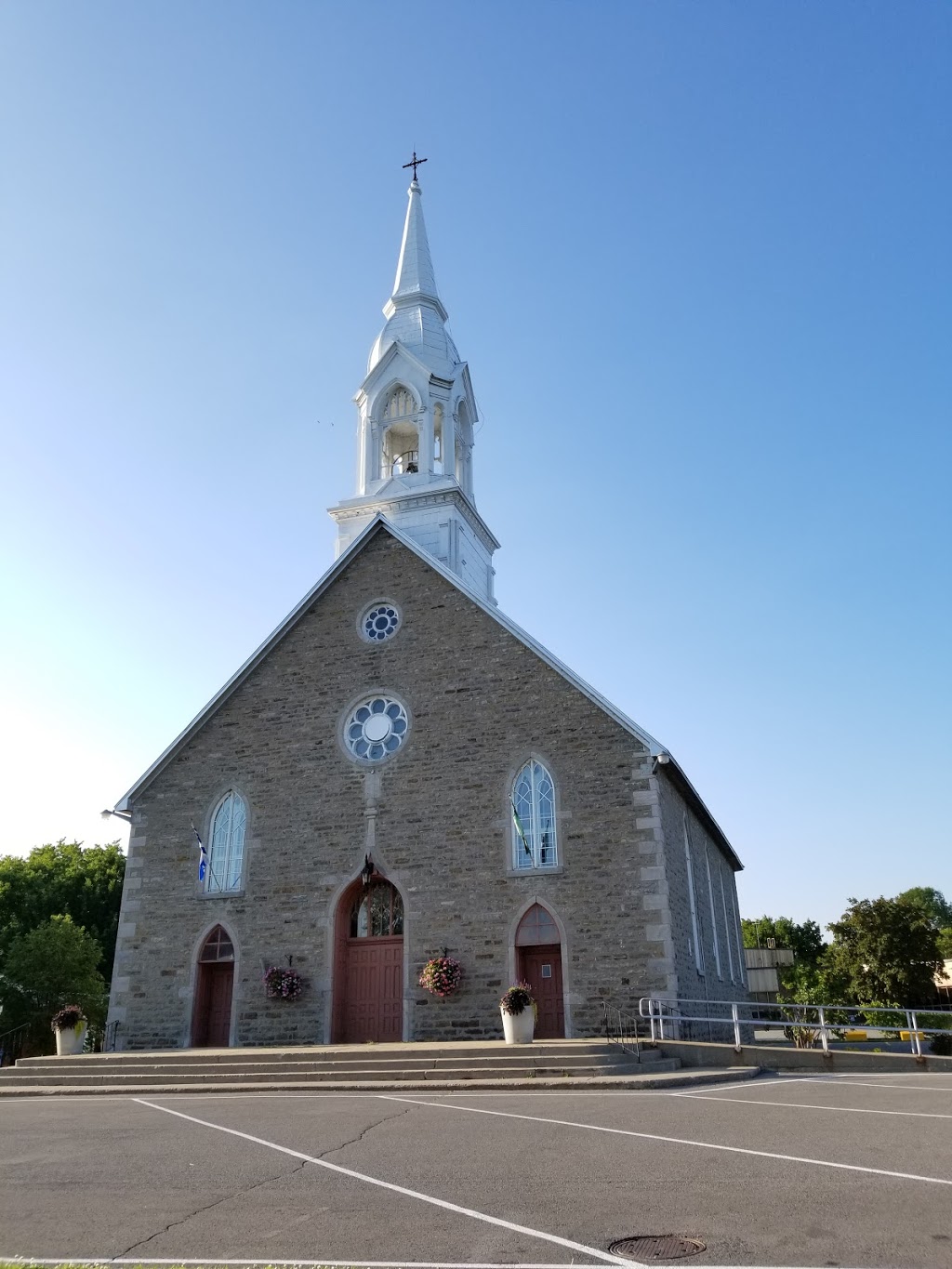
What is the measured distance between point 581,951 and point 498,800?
11.0ft

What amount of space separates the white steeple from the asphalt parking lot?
1780 centimetres

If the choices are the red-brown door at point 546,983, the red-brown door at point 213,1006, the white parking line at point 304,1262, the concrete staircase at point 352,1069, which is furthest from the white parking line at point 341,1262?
the red-brown door at point 213,1006

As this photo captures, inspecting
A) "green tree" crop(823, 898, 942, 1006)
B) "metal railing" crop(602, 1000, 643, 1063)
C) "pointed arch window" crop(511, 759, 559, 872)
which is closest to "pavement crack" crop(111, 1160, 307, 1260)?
"metal railing" crop(602, 1000, 643, 1063)

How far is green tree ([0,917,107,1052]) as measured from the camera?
91.1ft

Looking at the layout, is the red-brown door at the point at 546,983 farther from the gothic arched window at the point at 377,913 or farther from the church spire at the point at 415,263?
the church spire at the point at 415,263

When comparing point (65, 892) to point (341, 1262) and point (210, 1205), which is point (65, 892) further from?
point (341, 1262)

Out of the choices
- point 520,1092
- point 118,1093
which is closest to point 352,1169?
point 520,1092

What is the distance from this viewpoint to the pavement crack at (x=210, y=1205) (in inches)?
222

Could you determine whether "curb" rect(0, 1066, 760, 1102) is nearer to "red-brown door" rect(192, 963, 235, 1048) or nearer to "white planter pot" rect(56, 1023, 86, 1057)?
"white planter pot" rect(56, 1023, 86, 1057)

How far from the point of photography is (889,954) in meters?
36.1

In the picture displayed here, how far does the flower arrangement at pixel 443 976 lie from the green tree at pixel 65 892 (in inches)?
792

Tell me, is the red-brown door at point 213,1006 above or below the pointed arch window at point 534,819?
below

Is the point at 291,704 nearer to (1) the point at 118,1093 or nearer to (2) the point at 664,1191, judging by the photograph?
(1) the point at 118,1093

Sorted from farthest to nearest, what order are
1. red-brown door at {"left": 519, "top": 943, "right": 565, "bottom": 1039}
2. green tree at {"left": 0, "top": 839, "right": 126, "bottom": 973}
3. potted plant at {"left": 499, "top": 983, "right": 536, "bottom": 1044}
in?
green tree at {"left": 0, "top": 839, "right": 126, "bottom": 973} < red-brown door at {"left": 519, "top": 943, "right": 565, "bottom": 1039} < potted plant at {"left": 499, "top": 983, "right": 536, "bottom": 1044}
